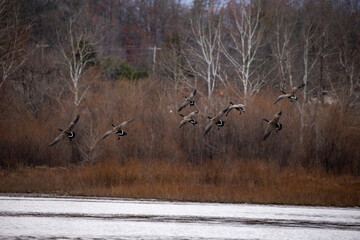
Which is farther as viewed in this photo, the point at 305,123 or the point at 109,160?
the point at 305,123

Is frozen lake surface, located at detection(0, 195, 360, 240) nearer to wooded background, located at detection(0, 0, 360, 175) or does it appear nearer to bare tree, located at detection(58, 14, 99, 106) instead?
wooded background, located at detection(0, 0, 360, 175)

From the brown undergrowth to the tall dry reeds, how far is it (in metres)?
1.17

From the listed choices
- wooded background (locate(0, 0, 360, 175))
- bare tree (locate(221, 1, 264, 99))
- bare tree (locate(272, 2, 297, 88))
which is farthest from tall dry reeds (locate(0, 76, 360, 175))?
bare tree (locate(272, 2, 297, 88))

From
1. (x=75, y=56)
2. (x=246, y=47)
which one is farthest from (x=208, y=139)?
(x=246, y=47)

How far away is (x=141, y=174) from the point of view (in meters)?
31.3

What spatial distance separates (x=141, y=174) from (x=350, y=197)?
8722 millimetres

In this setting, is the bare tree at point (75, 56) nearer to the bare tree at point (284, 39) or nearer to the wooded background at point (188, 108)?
the wooded background at point (188, 108)

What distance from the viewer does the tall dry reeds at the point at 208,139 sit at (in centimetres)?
3431

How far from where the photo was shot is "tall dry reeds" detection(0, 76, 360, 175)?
113ft

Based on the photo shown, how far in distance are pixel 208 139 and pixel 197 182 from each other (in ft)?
14.3

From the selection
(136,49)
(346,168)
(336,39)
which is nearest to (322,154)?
(346,168)

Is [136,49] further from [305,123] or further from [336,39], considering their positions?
[305,123]

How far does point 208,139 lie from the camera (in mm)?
35188

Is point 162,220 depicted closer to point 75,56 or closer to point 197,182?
point 197,182
